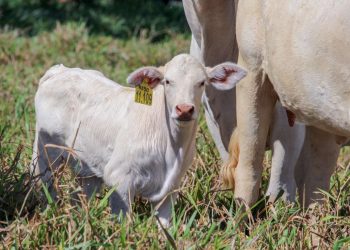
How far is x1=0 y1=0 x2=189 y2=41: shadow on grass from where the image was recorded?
45.4ft

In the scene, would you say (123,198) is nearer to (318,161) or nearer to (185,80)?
(185,80)

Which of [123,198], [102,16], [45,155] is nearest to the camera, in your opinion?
[123,198]

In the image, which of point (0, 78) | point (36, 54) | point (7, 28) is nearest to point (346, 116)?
point (0, 78)

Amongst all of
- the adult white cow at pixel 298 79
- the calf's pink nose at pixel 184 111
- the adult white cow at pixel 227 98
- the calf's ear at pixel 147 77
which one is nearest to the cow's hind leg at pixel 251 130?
the adult white cow at pixel 298 79

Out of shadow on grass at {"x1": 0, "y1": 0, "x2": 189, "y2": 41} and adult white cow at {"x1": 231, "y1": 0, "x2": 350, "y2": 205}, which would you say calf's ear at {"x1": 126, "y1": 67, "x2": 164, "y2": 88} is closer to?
adult white cow at {"x1": 231, "y1": 0, "x2": 350, "y2": 205}

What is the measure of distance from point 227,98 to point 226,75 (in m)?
1.14

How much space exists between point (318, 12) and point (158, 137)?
3.57 ft

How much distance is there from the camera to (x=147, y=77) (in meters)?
5.65

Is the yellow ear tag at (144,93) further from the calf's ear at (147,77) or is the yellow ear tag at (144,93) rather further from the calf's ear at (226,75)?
the calf's ear at (226,75)

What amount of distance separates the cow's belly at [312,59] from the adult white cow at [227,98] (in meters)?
0.88

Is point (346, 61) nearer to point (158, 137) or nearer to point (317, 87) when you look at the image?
point (317, 87)

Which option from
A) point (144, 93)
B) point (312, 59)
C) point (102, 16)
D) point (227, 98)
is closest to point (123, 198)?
point (144, 93)

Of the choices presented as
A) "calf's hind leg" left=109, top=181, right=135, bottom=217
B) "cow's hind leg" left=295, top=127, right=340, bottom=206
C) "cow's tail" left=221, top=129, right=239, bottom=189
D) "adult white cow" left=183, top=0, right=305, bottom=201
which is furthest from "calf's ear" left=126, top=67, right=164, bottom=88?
"cow's hind leg" left=295, top=127, right=340, bottom=206

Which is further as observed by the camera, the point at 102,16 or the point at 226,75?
the point at 102,16
